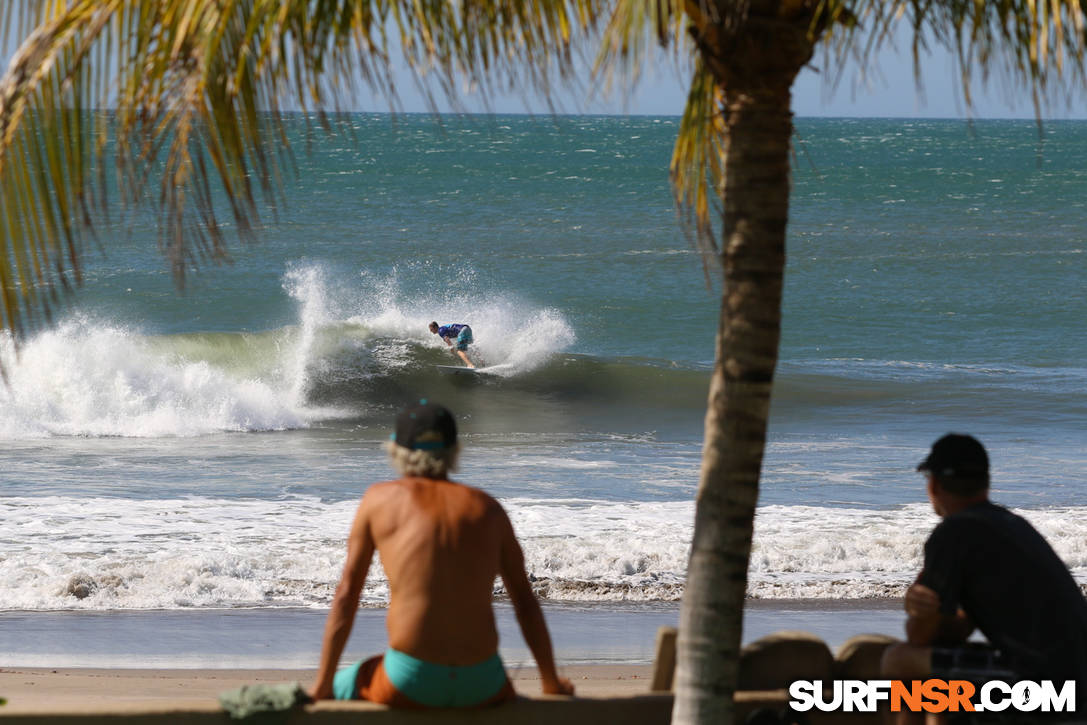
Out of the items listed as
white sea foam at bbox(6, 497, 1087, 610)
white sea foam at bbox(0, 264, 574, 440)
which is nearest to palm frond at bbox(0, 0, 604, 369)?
white sea foam at bbox(6, 497, 1087, 610)

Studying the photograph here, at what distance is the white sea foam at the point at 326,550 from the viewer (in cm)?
878

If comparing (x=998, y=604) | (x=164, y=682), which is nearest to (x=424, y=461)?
(x=998, y=604)

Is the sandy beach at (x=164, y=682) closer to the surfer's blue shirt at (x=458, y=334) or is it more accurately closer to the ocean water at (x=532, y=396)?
the ocean water at (x=532, y=396)

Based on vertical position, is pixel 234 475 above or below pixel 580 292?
below

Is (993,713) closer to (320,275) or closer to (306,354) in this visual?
(306,354)

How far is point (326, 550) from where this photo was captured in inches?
385

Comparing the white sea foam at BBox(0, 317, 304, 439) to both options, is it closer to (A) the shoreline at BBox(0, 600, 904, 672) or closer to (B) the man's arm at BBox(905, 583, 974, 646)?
(A) the shoreline at BBox(0, 600, 904, 672)

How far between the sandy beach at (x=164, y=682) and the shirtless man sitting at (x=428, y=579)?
8.76 ft

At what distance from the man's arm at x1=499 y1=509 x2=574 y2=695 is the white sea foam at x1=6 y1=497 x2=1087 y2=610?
5.38 meters

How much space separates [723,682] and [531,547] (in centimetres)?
701

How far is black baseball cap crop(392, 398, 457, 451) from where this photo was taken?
3.27 meters

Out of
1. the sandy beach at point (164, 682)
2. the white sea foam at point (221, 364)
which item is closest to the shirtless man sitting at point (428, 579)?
the sandy beach at point (164, 682)

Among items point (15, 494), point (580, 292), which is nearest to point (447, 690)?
point (15, 494)

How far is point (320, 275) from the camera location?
3894 cm
